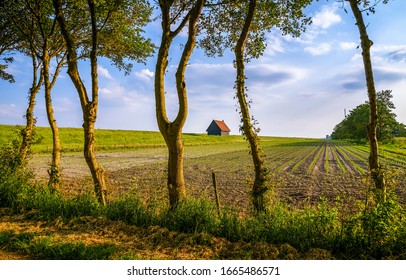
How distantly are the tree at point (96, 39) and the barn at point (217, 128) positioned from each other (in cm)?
12310

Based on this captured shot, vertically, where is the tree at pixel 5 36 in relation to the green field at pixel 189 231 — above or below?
above

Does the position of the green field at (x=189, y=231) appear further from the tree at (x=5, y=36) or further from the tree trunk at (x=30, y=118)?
the tree at (x=5, y=36)

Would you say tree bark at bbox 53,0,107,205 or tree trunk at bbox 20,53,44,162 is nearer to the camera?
tree bark at bbox 53,0,107,205

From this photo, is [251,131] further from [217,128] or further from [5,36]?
[217,128]

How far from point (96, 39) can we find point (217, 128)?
429ft

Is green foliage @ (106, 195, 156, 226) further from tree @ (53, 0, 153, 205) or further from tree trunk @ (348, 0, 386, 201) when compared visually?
tree trunk @ (348, 0, 386, 201)

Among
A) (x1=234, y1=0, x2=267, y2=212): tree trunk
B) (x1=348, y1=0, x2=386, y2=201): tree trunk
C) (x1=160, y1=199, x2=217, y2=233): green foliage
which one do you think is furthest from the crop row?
(x1=160, y1=199, x2=217, y2=233): green foliage

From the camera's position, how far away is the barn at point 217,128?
141 meters

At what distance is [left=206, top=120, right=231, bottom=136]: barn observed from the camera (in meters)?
141

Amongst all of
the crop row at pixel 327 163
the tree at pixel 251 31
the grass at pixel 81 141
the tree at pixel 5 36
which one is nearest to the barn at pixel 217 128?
the grass at pixel 81 141

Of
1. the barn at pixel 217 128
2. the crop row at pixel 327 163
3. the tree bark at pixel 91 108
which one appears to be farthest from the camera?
the barn at pixel 217 128

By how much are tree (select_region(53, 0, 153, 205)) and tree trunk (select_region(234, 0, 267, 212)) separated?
541 centimetres

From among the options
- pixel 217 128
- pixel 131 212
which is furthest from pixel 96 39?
pixel 217 128

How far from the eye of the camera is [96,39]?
11.3m
